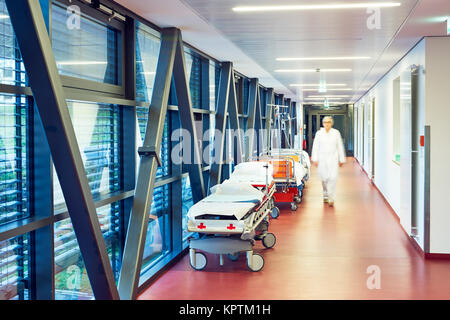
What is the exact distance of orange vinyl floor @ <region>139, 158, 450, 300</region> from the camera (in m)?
4.52

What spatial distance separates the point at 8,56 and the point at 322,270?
360 centimetres

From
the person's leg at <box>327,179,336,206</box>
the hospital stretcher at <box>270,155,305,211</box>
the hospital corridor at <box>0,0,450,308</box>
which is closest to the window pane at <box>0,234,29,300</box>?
the hospital corridor at <box>0,0,450,308</box>

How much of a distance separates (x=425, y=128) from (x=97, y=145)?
3.56 metres

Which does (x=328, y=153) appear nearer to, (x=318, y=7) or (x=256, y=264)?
(x=256, y=264)

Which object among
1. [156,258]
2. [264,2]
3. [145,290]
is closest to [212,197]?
[156,258]

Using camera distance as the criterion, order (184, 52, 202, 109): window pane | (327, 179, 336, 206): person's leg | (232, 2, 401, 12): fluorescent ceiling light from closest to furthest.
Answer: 1. (232, 2, 401, 12): fluorescent ceiling light
2. (184, 52, 202, 109): window pane
3. (327, 179, 336, 206): person's leg

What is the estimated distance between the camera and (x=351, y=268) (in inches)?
206

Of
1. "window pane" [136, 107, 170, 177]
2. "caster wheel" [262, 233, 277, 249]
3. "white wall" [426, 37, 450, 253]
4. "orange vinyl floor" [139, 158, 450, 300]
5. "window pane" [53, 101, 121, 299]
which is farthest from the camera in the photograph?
"caster wheel" [262, 233, 277, 249]

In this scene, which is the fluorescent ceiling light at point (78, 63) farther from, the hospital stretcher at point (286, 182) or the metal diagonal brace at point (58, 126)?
the hospital stretcher at point (286, 182)

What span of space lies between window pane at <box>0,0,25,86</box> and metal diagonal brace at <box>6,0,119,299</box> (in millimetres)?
195

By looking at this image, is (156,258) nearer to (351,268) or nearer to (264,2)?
(351,268)

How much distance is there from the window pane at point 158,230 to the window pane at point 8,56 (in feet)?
8.33

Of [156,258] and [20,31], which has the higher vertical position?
[20,31]

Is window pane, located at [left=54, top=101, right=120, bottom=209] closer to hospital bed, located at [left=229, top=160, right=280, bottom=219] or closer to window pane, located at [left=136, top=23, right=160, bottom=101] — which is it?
window pane, located at [left=136, top=23, right=160, bottom=101]
